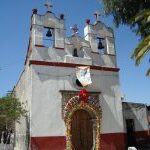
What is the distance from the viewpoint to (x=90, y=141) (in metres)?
17.9

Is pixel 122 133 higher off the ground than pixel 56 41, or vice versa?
pixel 56 41

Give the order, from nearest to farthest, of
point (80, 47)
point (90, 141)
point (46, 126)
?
point (46, 126)
point (90, 141)
point (80, 47)

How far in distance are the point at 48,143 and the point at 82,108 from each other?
287 centimetres

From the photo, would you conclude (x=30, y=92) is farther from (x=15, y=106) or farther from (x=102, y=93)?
(x=102, y=93)

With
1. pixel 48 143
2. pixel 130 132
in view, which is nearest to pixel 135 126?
pixel 130 132

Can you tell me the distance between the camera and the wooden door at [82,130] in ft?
57.4

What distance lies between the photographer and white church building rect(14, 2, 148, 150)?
16.7 m

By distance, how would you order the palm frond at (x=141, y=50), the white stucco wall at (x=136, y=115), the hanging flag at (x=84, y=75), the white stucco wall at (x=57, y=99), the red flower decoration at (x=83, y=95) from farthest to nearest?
the white stucco wall at (x=136, y=115) → the hanging flag at (x=84, y=75) → the red flower decoration at (x=83, y=95) → the white stucco wall at (x=57, y=99) → the palm frond at (x=141, y=50)

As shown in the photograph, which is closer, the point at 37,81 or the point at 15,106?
the point at 37,81

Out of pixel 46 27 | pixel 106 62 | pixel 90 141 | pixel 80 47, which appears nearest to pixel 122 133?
pixel 90 141

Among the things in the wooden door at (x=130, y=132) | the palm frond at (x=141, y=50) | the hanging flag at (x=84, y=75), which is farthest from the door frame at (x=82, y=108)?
the palm frond at (x=141, y=50)

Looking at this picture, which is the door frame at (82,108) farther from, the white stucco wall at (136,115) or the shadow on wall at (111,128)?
the white stucco wall at (136,115)

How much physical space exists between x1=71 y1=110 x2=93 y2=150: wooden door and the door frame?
11.7 inches

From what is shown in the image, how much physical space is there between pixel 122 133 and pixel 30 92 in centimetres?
635
